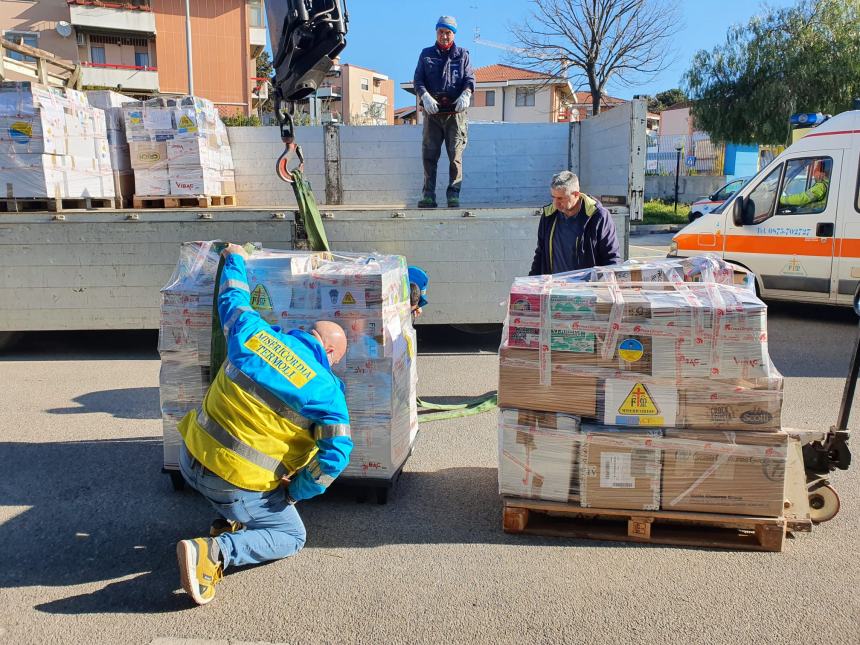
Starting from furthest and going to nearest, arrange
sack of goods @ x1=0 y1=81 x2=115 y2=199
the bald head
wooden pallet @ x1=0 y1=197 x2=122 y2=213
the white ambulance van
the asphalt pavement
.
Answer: the white ambulance van → wooden pallet @ x1=0 y1=197 x2=122 y2=213 → sack of goods @ x1=0 y1=81 x2=115 y2=199 → the bald head → the asphalt pavement

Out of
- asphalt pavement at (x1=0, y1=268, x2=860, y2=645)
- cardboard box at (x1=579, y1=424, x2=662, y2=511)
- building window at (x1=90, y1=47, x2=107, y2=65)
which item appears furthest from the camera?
building window at (x1=90, y1=47, x2=107, y2=65)

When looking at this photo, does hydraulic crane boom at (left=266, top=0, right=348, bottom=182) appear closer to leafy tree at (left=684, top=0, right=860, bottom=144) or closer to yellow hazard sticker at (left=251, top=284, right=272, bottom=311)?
yellow hazard sticker at (left=251, top=284, right=272, bottom=311)

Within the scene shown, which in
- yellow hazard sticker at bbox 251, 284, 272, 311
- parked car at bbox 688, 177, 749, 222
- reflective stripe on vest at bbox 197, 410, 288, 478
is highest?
parked car at bbox 688, 177, 749, 222

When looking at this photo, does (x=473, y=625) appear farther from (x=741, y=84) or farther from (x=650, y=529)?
(x=741, y=84)

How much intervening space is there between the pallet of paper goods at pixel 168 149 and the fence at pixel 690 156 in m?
22.9

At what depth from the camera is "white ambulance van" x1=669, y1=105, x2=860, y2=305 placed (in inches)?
350

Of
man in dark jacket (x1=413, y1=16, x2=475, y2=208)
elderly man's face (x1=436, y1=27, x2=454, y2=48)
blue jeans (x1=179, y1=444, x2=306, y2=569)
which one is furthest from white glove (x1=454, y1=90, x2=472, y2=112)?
blue jeans (x1=179, y1=444, x2=306, y2=569)

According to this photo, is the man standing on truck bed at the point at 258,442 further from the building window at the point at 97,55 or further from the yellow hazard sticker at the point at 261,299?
the building window at the point at 97,55

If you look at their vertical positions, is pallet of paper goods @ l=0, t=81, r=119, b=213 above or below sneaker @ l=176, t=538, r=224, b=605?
above

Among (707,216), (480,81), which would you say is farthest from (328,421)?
(480,81)

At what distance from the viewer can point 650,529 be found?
3953 mm

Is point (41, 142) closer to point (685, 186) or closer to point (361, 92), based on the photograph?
point (685, 186)

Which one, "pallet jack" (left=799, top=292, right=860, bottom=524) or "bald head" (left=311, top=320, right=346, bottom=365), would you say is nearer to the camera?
"bald head" (left=311, top=320, right=346, bottom=365)

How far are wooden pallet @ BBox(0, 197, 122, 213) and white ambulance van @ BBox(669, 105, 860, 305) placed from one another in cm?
811
